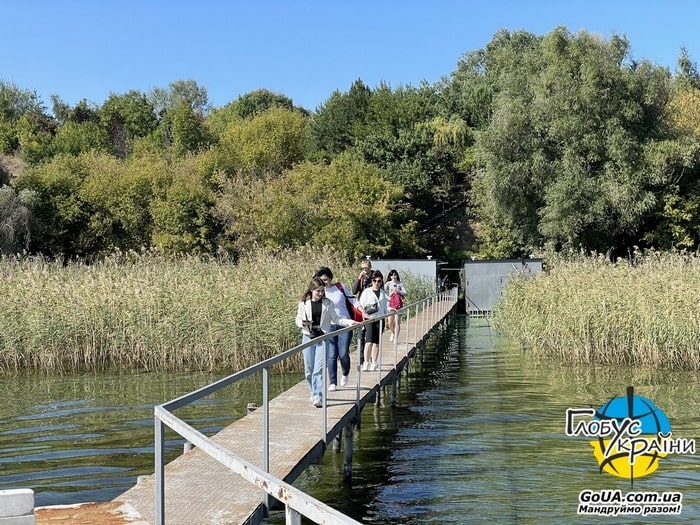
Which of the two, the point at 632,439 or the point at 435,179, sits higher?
the point at 435,179

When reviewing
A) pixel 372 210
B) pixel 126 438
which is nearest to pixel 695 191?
pixel 372 210

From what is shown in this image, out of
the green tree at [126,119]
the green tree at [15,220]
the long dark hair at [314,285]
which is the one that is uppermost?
the green tree at [126,119]

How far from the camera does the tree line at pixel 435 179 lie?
38.3 metres

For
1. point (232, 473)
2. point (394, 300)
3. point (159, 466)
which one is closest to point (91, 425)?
point (232, 473)

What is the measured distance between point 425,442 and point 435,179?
4381cm

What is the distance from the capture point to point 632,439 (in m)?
10.9

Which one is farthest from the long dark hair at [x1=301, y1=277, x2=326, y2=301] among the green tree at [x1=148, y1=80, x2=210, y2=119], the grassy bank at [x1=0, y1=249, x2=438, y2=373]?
the green tree at [x1=148, y1=80, x2=210, y2=119]

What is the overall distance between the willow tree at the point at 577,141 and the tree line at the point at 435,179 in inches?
2.6

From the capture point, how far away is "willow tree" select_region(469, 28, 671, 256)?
3797cm

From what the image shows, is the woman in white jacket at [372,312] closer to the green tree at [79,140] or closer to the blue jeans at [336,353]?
the blue jeans at [336,353]

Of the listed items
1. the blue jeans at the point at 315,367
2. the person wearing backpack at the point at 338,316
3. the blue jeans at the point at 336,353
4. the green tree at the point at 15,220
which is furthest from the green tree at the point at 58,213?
the blue jeans at the point at 315,367

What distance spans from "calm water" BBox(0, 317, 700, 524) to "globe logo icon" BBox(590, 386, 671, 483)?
0.55ft

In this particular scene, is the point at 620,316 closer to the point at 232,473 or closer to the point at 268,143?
the point at 232,473

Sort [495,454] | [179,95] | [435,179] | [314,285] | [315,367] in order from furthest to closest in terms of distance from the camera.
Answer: [179,95]
[435,179]
[495,454]
[314,285]
[315,367]
